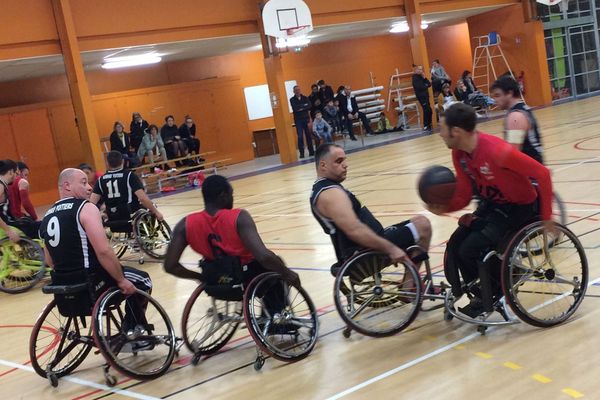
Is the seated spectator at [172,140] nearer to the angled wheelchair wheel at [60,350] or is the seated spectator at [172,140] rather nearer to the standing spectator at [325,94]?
the standing spectator at [325,94]

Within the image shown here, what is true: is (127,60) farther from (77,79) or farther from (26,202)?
(26,202)

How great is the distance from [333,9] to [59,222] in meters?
14.5

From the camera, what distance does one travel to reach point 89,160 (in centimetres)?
1472

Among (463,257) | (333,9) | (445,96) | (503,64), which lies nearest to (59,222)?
(463,257)

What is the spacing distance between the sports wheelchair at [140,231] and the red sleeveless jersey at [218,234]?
3.67m

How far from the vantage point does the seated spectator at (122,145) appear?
16234 mm

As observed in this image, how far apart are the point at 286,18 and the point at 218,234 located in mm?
13037

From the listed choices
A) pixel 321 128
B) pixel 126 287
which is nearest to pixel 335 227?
pixel 126 287

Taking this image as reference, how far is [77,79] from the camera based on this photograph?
1434cm

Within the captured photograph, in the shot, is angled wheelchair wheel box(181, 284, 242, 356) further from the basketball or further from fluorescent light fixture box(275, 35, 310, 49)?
fluorescent light fixture box(275, 35, 310, 49)

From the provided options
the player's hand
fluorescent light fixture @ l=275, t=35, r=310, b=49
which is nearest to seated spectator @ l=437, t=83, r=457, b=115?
fluorescent light fixture @ l=275, t=35, r=310, b=49

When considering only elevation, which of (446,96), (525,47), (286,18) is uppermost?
(286,18)

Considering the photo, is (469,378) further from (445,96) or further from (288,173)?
(445,96)

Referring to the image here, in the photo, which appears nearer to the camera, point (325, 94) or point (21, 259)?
point (21, 259)
